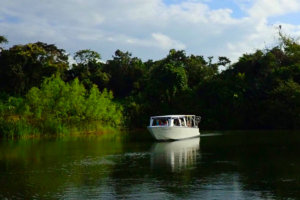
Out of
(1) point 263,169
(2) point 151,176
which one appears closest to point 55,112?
(2) point 151,176

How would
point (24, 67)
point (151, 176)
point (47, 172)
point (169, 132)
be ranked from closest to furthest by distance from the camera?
1. point (151, 176)
2. point (47, 172)
3. point (169, 132)
4. point (24, 67)

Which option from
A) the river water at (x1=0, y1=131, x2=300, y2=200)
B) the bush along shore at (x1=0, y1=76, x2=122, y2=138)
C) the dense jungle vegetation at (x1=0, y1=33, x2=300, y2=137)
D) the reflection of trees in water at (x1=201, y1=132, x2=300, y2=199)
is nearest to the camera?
the river water at (x1=0, y1=131, x2=300, y2=200)

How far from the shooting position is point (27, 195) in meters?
15.5

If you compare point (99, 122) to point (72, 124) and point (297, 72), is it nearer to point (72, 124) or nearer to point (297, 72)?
point (72, 124)

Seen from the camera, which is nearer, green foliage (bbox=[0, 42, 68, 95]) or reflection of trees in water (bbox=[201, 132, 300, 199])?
reflection of trees in water (bbox=[201, 132, 300, 199])

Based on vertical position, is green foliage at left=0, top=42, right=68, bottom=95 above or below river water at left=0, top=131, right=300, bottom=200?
above

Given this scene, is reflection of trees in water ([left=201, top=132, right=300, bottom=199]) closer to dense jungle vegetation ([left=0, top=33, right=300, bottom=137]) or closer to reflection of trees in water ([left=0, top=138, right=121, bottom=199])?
reflection of trees in water ([left=0, top=138, right=121, bottom=199])

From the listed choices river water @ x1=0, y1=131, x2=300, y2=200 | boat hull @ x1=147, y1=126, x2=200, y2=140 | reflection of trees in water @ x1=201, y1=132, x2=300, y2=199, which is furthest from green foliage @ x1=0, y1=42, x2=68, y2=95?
reflection of trees in water @ x1=201, y1=132, x2=300, y2=199

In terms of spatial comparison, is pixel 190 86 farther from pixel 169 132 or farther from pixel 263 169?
pixel 263 169

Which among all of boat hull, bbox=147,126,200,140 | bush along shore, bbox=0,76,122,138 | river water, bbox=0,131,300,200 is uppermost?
bush along shore, bbox=0,76,122,138

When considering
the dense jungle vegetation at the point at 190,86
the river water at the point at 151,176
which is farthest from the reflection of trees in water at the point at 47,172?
the dense jungle vegetation at the point at 190,86

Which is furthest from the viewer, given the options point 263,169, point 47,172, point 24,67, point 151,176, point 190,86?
point 190,86

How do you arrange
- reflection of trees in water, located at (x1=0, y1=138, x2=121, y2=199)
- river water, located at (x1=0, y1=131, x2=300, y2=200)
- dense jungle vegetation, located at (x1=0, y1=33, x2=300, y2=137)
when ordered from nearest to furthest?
1. river water, located at (x1=0, y1=131, x2=300, y2=200)
2. reflection of trees in water, located at (x1=0, y1=138, x2=121, y2=199)
3. dense jungle vegetation, located at (x1=0, y1=33, x2=300, y2=137)

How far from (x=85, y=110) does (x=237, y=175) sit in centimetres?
3892
